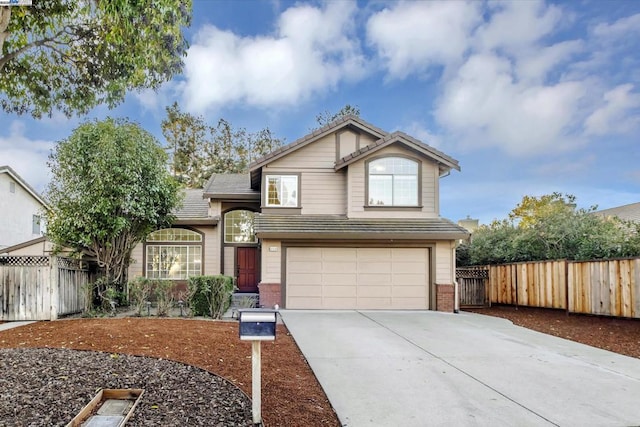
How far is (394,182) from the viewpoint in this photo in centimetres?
1382

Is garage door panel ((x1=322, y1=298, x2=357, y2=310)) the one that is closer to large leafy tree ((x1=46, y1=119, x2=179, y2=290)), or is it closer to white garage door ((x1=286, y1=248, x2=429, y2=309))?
white garage door ((x1=286, y1=248, x2=429, y2=309))

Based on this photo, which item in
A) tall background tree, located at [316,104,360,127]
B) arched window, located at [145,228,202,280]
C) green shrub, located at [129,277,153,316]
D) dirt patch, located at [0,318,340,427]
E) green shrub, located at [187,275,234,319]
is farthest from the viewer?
tall background tree, located at [316,104,360,127]

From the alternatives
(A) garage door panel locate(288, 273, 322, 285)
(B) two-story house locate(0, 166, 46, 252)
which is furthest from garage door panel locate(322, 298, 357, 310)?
(B) two-story house locate(0, 166, 46, 252)

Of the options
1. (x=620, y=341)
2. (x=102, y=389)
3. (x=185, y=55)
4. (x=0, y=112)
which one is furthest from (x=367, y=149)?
(x=102, y=389)

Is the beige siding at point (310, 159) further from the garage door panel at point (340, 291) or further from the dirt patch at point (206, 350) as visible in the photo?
the dirt patch at point (206, 350)

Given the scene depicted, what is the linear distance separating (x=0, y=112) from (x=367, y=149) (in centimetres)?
942

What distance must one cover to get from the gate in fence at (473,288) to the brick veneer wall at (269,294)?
725cm

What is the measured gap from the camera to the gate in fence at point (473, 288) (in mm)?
15892

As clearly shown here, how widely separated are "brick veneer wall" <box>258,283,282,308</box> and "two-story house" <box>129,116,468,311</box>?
0.10ft

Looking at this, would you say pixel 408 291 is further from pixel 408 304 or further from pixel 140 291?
pixel 140 291

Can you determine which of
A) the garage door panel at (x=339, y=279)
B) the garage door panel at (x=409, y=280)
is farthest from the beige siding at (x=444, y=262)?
the garage door panel at (x=339, y=279)

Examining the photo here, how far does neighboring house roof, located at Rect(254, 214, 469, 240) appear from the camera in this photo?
12.6m

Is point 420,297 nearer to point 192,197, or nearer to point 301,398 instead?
point 301,398

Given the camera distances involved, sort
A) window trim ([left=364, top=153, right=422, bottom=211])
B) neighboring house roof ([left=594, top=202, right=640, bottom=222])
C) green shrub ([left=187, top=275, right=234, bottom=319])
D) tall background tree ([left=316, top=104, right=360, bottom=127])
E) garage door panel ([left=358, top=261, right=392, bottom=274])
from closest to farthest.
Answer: green shrub ([left=187, top=275, right=234, bottom=319]) → garage door panel ([left=358, top=261, right=392, bottom=274]) → window trim ([left=364, top=153, right=422, bottom=211]) → neighboring house roof ([left=594, top=202, right=640, bottom=222]) → tall background tree ([left=316, top=104, right=360, bottom=127])
